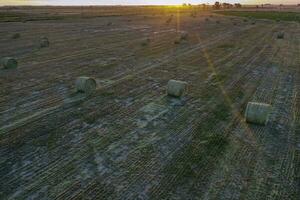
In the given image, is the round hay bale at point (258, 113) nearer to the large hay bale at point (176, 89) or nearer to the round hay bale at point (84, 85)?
the large hay bale at point (176, 89)

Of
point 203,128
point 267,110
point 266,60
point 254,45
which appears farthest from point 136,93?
point 254,45

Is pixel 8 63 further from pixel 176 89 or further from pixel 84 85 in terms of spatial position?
pixel 176 89

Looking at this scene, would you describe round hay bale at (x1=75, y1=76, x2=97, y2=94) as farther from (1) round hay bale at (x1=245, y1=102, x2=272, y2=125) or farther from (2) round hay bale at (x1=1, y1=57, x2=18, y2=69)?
(1) round hay bale at (x1=245, y1=102, x2=272, y2=125)

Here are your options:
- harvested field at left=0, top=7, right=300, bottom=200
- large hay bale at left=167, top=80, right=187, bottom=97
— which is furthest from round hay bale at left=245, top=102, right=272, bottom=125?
large hay bale at left=167, top=80, right=187, bottom=97

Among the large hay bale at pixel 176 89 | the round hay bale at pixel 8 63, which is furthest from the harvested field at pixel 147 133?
the round hay bale at pixel 8 63

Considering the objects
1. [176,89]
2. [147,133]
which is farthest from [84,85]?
[147,133]

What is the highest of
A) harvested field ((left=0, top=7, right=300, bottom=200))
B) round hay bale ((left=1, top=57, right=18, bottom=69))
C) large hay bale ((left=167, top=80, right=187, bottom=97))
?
round hay bale ((left=1, top=57, right=18, bottom=69))
